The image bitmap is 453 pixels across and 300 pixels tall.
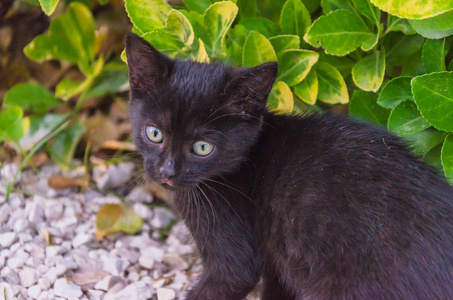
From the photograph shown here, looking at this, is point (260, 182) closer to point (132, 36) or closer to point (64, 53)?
point (132, 36)

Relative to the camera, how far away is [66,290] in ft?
7.45

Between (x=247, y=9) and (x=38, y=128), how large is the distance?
4.64 ft

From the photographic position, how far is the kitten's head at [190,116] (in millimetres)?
1992

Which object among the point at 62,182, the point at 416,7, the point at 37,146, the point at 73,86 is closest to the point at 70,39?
the point at 73,86

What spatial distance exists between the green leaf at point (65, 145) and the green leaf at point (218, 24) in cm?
116

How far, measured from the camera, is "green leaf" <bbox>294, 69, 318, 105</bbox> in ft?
7.93

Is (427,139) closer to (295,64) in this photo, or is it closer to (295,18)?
(295,64)

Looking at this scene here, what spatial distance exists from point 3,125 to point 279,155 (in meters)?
1.63

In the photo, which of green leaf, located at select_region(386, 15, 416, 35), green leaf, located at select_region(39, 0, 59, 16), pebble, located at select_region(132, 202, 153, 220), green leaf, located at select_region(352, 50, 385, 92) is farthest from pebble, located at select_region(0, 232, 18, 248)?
green leaf, located at select_region(386, 15, 416, 35)

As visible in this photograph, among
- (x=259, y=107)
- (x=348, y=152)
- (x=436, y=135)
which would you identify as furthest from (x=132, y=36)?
(x=436, y=135)

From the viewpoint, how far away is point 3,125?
2936mm

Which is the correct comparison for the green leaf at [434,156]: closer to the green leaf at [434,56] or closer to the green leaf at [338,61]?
the green leaf at [434,56]

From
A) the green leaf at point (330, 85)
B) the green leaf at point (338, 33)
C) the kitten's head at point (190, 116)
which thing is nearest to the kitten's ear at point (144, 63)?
the kitten's head at point (190, 116)

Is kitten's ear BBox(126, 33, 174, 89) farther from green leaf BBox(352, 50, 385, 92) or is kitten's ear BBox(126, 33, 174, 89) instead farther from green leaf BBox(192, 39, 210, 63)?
green leaf BBox(352, 50, 385, 92)
